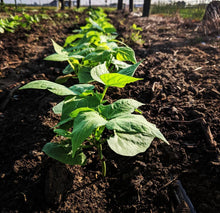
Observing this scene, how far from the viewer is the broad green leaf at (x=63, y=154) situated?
3.84ft

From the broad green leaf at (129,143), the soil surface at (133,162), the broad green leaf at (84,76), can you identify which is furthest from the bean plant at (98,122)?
the broad green leaf at (84,76)

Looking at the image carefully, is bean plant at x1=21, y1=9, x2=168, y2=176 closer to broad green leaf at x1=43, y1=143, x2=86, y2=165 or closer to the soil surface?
broad green leaf at x1=43, y1=143, x2=86, y2=165

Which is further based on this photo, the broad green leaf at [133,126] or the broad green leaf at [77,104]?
the broad green leaf at [77,104]

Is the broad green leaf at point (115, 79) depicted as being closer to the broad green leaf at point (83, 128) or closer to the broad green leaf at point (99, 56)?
the broad green leaf at point (83, 128)

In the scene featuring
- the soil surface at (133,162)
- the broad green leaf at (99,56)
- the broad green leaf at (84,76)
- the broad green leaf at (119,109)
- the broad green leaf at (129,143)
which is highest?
the broad green leaf at (99,56)

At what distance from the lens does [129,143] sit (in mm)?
984

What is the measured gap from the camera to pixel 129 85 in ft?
7.87

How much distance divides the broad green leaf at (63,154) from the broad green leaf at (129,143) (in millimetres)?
330

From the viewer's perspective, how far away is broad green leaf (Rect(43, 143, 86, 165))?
3.84 feet

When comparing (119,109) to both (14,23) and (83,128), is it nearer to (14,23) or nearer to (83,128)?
(83,128)

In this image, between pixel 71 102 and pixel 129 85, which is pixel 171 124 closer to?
pixel 129 85

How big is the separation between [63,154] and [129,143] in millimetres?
463

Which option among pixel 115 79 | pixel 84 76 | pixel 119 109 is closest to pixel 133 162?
pixel 119 109

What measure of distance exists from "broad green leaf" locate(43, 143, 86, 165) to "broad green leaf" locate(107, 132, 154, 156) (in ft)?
1.08
